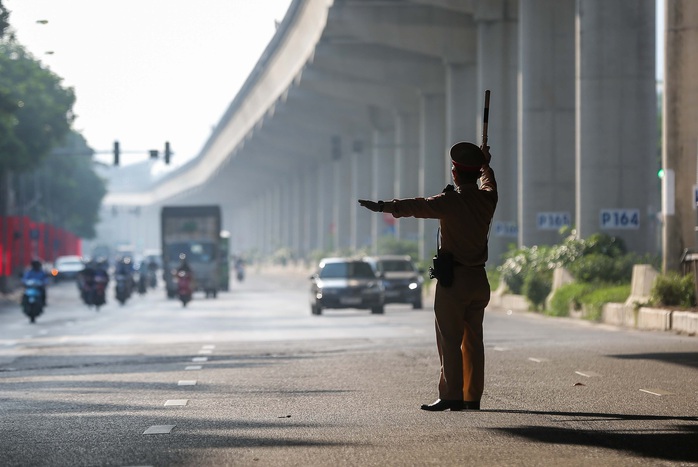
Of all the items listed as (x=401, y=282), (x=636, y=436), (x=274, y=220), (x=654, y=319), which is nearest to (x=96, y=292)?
(x=401, y=282)

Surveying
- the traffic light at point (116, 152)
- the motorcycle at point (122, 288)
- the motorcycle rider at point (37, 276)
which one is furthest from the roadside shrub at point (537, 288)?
the traffic light at point (116, 152)

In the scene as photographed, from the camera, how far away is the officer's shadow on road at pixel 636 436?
1016 centimetres

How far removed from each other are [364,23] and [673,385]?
1882 inches

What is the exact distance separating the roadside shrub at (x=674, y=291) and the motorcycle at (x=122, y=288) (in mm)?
28333

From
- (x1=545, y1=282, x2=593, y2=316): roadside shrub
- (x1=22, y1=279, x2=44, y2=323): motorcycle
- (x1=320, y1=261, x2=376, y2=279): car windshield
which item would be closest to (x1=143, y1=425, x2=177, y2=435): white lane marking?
(x1=545, y1=282, x2=593, y2=316): roadside shrub

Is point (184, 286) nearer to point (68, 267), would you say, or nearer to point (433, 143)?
point (433, 143)

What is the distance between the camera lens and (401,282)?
162 feet

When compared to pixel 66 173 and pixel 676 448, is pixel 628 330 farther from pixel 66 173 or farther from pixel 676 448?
pixel 66 173

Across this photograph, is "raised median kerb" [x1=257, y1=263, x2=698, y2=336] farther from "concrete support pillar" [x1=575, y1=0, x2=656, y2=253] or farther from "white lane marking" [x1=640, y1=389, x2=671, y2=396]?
"white lane marking" [x1=640, y1=389, x2=671, y2=396]

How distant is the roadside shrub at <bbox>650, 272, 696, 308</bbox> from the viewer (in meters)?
29.7

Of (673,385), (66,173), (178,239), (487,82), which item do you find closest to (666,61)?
(673,385)

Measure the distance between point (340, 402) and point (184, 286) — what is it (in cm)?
3922

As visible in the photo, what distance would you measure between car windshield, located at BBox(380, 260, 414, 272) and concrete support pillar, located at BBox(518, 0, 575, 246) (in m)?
3.55

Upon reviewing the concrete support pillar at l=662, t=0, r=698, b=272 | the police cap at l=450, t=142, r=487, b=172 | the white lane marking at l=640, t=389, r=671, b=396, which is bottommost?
the white lane marking at l=640, t=389, r=671, b=396
